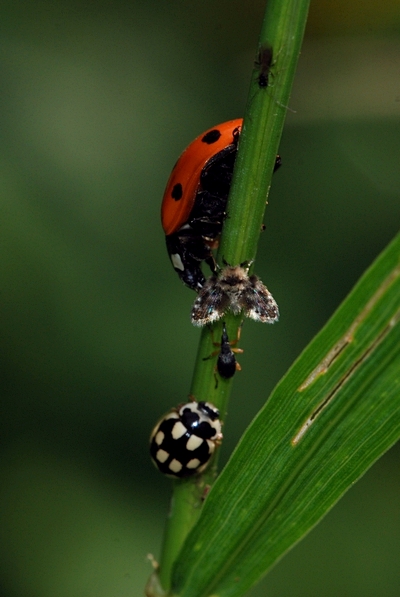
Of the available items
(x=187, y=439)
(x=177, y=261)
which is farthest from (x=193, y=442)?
(x=177, y=261)

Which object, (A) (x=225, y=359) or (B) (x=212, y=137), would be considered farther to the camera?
(B) (x=212, y=137)

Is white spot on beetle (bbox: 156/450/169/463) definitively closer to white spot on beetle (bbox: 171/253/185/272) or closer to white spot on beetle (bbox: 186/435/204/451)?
white spot on beetle (bbox: 186/435/204/451)

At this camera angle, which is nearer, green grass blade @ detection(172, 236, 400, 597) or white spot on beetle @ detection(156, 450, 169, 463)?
green grass blade @ detection(172, 236, 400, 597)

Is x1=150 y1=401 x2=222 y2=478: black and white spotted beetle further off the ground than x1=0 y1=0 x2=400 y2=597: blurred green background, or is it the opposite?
x1=0 y1=0 x2=400 y2=597: blurred green background

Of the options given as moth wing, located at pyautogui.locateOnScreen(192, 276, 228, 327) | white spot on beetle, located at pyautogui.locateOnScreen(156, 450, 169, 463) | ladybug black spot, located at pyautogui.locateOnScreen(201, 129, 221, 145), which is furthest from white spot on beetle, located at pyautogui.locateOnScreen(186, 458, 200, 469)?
ladybug black spot, located at pyautogui.locateOnScreen(201, 129, 221, 145)

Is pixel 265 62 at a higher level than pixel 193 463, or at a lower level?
higher

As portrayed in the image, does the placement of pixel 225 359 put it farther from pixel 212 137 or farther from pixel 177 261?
pixel 177 261

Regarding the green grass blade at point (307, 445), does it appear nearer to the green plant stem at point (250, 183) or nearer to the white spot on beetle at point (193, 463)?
the green plant stem at point (250, 183)
